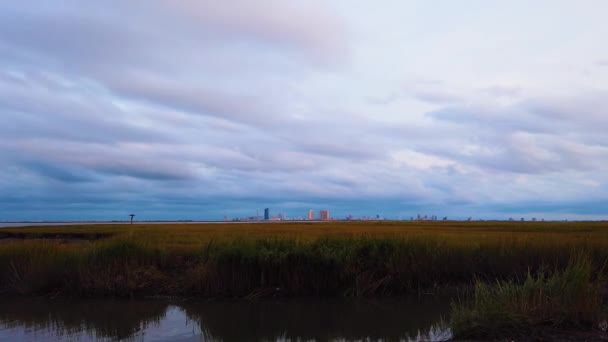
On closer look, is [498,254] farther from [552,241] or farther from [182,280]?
[182,280]

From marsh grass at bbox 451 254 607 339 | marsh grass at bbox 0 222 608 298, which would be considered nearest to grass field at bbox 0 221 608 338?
marsh grass at bbox 0 222 608 298

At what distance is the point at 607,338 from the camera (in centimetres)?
948

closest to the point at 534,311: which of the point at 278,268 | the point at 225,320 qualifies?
the point at 225,320

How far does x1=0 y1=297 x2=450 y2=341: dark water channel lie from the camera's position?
12500mm

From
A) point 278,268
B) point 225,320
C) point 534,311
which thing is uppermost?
point 278,268

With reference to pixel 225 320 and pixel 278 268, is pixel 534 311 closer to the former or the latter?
pixel 225 320

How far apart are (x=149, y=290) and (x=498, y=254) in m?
13.2

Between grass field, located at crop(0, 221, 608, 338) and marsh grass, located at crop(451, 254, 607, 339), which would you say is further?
grass field, located at crop(0, 221, 608, 338)

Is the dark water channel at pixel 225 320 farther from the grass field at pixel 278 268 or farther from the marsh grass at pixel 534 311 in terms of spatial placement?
the marsh grass at pixel 534 311

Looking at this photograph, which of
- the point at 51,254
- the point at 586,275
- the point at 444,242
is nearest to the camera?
the point at 586,275

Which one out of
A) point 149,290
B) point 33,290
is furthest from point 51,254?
point 149,290

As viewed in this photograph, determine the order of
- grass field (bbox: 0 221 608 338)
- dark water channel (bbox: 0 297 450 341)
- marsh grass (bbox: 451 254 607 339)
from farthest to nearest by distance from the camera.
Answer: grass field (bbox: 0 221 608 338)
dark water channel (bbox: 0 297 450 341)
marsh grass (bbox: 451 254 607 339)

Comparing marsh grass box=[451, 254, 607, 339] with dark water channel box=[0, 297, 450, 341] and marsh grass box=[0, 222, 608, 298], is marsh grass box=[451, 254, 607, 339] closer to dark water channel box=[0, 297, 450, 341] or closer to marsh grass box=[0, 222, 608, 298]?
dark water channel box=[0, 297, 450, 341]

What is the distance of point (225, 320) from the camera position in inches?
563
